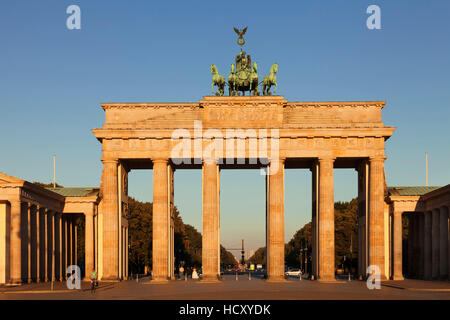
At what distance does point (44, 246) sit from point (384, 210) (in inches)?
1571

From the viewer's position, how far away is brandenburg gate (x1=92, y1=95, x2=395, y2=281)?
80.4m

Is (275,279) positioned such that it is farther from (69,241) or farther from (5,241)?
(5,241)

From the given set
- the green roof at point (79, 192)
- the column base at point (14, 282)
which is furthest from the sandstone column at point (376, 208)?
the column base at point (14, 282)

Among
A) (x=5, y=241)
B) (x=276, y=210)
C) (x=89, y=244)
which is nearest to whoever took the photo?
(x=5, y=241)

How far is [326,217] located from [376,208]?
19.3 feet

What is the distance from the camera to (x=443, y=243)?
256 feet

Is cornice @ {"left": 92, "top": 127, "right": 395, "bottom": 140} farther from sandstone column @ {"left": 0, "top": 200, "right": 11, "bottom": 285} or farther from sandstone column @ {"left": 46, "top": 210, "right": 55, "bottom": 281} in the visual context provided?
sandstone column @ {"left": 0, "top": 200, "right": 11, "bottom": 285}

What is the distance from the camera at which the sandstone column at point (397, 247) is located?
8188cm

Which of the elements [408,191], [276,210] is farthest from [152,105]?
[408,191]

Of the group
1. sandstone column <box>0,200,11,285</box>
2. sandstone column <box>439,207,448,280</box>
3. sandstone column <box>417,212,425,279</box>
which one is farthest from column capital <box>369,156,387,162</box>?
sandstone column <box>0,200,11,285</box>

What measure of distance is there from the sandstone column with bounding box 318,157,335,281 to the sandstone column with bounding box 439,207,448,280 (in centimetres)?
1206

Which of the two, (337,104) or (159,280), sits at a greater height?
(337,104)
